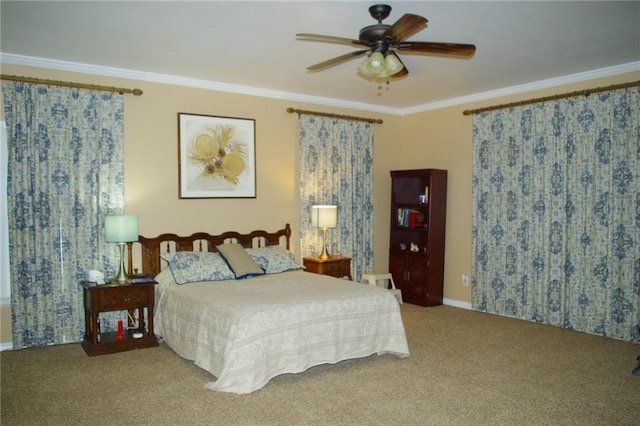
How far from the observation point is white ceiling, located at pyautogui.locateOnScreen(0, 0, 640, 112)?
3273mm

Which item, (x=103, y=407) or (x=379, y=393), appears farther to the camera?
(x=379, y=393)

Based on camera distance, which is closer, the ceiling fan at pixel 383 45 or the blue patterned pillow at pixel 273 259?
the ceiling fan at pixel 383 45

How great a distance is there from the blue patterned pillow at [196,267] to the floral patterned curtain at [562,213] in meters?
3.08

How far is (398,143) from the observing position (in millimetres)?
7004

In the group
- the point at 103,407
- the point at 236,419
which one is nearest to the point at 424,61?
the point at 236,419

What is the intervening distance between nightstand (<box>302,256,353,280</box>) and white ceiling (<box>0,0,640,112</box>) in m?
1.99

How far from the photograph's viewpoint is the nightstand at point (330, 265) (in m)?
5.71

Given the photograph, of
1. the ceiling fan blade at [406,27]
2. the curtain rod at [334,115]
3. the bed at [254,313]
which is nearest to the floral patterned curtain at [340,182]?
the curtain rod at [334,115]

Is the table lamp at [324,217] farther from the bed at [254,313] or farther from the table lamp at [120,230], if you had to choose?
the table lamp at [120,230]

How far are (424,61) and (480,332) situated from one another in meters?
2.73

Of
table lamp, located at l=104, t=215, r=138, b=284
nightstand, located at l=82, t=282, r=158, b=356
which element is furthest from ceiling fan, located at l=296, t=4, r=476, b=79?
nightstand, located at l=82, t=282, r=158, b=356

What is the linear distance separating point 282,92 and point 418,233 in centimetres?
254

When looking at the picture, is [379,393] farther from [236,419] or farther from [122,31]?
[122,31]

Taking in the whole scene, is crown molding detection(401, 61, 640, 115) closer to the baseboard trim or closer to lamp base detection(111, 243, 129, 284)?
the baseboard trim
